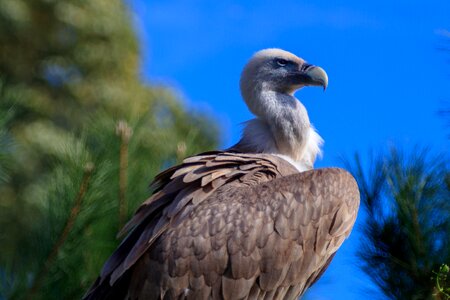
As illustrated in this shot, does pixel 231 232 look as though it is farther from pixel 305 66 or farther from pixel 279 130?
pixel 305 66

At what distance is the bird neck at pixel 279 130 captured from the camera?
495 centimetres

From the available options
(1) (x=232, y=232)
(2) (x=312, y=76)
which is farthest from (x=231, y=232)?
(2) (x=312, y=76)

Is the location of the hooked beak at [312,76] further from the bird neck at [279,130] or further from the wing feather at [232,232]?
the wing feather at [232,232]

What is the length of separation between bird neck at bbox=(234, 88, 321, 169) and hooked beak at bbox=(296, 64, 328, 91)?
4.8 inches

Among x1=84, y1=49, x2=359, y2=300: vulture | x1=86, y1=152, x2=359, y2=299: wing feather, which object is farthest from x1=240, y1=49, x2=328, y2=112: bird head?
x1=86, y1=152, x2=359, y2=299: wing feather

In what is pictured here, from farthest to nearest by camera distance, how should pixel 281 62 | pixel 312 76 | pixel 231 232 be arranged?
pixel 281 62 → pixel 312 76 → pixel 231 232

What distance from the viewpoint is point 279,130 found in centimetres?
497

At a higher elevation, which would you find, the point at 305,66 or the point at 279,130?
the point at 305,66

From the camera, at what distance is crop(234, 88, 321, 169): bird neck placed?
4.95 metres

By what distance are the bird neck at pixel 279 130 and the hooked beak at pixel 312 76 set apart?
4.8 inches

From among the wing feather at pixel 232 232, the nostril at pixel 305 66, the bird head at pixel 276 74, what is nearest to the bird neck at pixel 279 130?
the bird head at pixel 276 74

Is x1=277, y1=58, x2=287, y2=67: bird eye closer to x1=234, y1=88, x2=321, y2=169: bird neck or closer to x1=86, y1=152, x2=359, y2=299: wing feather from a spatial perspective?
x1=234, y1=88, x2=321, y2=169: bird neck

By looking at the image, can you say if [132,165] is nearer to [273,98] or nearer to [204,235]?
[273,98]

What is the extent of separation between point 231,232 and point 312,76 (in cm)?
125
